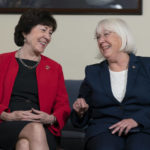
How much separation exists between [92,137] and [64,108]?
0.33 meters

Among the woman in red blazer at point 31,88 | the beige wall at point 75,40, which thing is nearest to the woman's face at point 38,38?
the woman in red blazer at point 31,88

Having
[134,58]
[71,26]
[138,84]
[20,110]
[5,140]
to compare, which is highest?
[71,26]

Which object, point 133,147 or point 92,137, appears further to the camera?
point 92,137

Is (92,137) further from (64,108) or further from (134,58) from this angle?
(134,58)

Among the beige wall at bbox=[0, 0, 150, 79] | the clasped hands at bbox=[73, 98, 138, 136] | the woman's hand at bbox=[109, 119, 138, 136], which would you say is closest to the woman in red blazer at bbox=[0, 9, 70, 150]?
the clasped hands at bbox=[73, 98, 138, 136]

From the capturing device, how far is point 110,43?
7.03 ft

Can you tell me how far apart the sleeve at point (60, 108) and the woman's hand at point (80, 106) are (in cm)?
13

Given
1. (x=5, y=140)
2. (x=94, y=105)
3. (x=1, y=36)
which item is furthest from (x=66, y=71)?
(x=5, y=140)

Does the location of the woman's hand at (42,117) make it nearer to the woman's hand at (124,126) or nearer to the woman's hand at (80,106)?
the woman's hand at (80,106)

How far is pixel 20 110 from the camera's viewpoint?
2.16 metres

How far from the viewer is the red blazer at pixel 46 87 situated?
220 cm

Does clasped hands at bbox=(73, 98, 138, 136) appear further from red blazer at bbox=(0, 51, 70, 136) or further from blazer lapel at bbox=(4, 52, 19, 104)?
blazer lapel at bbox=(4, 52, 19, 104)

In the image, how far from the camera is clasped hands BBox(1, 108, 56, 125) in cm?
207

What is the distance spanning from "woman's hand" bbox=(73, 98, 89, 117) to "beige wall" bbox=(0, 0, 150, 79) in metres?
0.80
